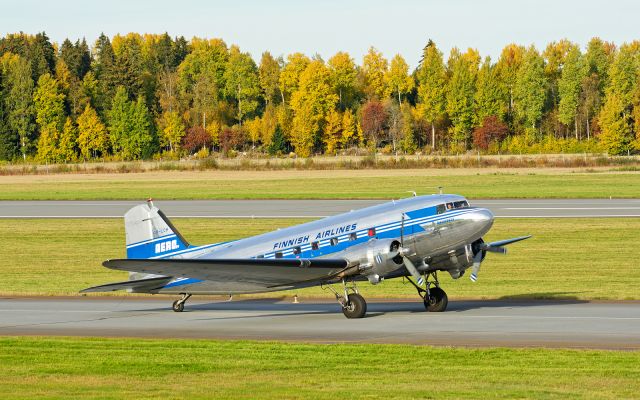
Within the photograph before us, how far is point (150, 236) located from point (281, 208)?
42413 mm

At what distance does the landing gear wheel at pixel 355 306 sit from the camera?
92.6 ft

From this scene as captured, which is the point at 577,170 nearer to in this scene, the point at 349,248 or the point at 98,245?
the point at 98,245

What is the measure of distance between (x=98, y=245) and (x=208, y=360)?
34.5 metres

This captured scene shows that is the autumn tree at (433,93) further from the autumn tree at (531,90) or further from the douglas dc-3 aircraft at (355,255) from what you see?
the douglas dc-3 aircraft at (355,255)

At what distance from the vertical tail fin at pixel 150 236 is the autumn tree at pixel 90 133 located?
474 feet

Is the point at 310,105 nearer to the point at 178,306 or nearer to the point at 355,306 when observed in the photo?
the point at 178,306

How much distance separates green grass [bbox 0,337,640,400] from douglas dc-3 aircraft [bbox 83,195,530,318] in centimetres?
294

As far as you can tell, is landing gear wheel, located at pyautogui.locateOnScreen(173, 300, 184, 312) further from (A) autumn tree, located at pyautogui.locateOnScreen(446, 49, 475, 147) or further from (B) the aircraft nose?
(A) autumn tree, located at pyautogui.locateOnScreen(446, 49, 475, 147)

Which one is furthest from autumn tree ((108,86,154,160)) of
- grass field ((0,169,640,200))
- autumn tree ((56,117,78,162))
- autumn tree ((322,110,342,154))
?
grass field ((0,169,640,200))

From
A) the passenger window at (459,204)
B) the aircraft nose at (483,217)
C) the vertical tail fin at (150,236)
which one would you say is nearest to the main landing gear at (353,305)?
the passenger window at (459,204)

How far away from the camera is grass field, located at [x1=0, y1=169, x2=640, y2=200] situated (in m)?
87.2

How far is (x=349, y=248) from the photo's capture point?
90.9ft

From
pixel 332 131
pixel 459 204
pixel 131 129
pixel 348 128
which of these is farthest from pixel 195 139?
pixel 459 204

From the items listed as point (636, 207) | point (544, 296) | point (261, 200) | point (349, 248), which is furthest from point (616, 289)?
point (261, 200)
